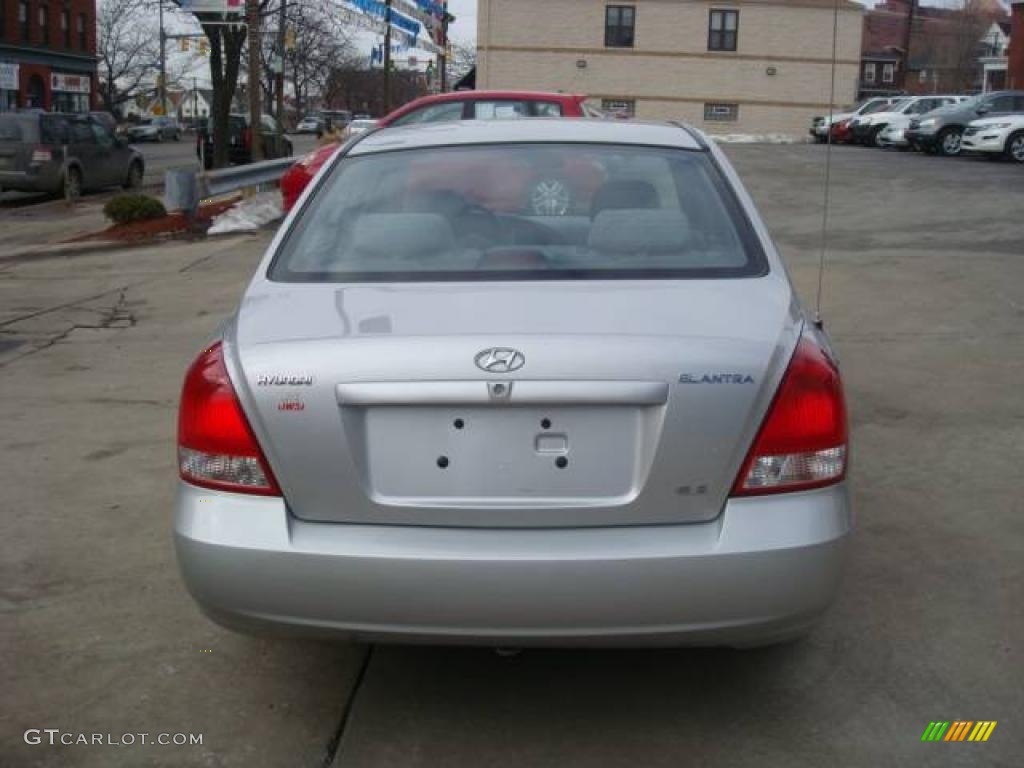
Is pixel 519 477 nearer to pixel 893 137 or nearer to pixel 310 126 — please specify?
pixel 893 137

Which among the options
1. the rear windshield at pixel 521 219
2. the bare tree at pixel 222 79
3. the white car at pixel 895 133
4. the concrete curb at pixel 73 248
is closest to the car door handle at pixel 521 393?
the rear windshield at pixel 521 219

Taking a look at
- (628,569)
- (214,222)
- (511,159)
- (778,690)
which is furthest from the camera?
(214,222)

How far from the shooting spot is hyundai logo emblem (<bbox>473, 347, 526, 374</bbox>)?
295 centimetres

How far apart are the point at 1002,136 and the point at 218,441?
2637 centimetres

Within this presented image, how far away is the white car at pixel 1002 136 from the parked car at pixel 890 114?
8.65 metres

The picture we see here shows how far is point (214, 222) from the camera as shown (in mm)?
16109

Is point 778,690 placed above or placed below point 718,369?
below

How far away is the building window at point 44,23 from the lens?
61.4 meters

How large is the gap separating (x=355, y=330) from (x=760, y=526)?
113 centimetres

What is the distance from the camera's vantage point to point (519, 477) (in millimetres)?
3000

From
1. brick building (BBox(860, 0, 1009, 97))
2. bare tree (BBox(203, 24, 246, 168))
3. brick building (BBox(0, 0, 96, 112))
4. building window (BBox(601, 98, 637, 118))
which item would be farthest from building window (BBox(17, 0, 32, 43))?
brick building (BBox(860, 0, 1009, 97))

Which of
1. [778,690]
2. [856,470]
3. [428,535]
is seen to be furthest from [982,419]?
[428,535]

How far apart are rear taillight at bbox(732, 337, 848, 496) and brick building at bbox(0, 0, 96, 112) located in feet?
181

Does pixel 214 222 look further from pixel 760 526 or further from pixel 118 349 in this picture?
pixel 760 526
